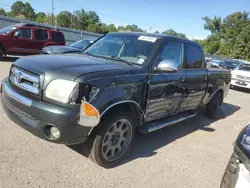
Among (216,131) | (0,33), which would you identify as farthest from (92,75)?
(0,33)

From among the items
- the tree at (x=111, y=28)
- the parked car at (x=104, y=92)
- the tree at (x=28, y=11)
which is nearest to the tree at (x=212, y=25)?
the tree at (x=111, y=28)

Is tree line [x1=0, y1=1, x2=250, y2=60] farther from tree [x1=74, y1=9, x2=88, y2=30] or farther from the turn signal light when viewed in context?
the turn signal light

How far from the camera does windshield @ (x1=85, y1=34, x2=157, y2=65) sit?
3.94 meters

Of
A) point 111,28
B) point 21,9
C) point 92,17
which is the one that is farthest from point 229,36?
point 21,9

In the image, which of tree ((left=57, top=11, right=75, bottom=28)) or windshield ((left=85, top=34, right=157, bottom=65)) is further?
tree ((left=57, top=11, right=75, bottom=28))

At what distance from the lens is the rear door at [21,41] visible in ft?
41.3

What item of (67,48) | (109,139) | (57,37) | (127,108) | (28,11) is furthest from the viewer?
(28,11)

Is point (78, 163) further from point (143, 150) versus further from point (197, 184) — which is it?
point (197, 184)

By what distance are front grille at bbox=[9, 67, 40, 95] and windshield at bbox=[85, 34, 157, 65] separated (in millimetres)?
1391

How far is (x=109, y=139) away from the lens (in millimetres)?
3404

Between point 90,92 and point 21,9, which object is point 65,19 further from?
point 90,92

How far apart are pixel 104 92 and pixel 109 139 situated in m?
0.75

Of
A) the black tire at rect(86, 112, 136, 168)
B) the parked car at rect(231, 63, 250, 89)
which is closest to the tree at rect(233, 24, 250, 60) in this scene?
the parked car at rect(231, 63, 250, 89)

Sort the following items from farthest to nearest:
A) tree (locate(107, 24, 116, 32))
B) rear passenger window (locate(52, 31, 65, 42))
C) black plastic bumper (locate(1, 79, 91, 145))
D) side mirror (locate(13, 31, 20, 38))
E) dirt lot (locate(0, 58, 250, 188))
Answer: tree (locate(107, 24, 116, 32))
rear passenger window (locate(52, 31, 65, 42))
side mirror (locate(13, 31, 20, 38))
dirt lot (locate(0, 58, 250, 188))
black plastic bumper (locate(1, 79, 91, 145))
